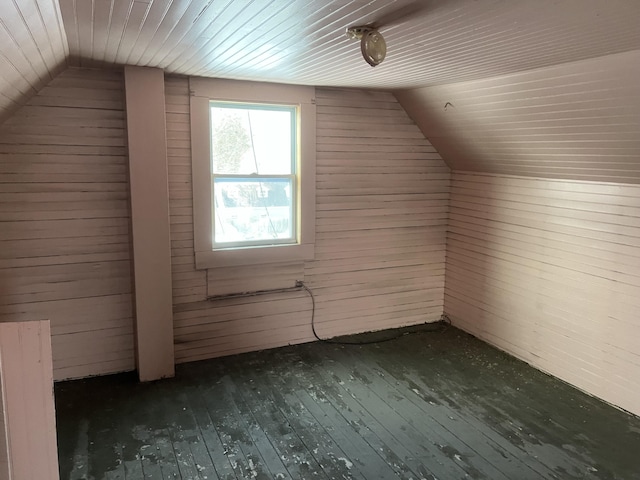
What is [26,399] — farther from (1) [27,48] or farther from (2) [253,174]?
(2) [253,174]

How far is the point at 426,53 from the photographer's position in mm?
2494

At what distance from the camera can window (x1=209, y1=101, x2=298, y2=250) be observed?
3.76m

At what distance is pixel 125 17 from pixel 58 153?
1.66 m

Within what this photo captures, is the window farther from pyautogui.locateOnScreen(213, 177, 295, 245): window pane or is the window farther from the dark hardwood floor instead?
the dark hardwood floor

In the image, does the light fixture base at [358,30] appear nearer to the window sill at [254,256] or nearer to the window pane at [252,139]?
the window pane at [252,139]

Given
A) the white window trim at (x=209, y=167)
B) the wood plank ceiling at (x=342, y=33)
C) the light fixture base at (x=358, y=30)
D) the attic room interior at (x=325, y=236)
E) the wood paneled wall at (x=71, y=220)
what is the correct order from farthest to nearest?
the white window trim at (x=209, y=167), the wood paneled wall at (x=71, y=220), the attic room interior at (x=325, y=236), the light fixture base at (x=358, y=30), the wood plank ceiling at (x=342, y=33)

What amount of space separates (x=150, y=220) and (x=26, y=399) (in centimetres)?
201

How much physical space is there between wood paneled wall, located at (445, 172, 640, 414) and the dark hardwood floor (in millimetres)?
214

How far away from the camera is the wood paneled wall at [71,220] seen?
3.19m

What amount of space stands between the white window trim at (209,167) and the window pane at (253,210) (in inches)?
4.0

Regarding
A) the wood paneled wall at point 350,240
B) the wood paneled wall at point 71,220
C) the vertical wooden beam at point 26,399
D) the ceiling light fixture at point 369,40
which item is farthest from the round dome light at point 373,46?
the wood paneled wall at point 71,220

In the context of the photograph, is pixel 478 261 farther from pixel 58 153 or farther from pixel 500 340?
pixel 58 153

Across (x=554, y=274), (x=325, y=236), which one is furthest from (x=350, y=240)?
(x=554, y=274)

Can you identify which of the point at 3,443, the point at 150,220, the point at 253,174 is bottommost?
the point at 3,443
